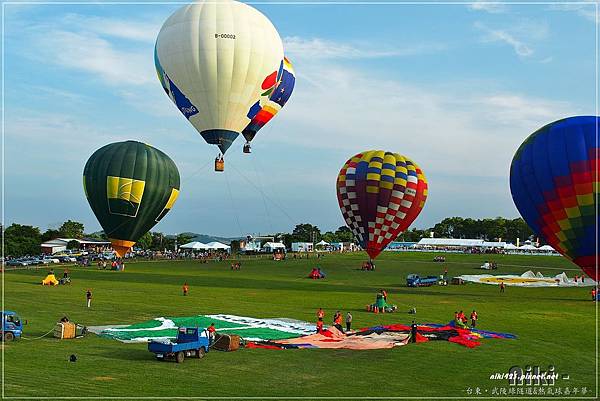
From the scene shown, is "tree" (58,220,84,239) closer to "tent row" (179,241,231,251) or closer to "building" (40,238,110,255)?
"building" (40,238,110,255)

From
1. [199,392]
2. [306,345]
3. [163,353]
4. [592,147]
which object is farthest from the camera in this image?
[592,147]

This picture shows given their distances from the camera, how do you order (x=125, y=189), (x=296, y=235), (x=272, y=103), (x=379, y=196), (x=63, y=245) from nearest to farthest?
(x=272, y=103) → (x=125, y=189) → (x=379, y=196) → (x=63, y=245) → (x=296, y=235)

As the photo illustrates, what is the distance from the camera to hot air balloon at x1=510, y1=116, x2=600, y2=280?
36.0m

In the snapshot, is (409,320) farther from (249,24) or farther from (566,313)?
(249,24)

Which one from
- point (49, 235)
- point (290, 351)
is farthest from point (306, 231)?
point (290, 351)

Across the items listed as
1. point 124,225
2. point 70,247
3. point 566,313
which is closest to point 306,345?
point 566,313

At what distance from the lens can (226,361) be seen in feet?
69.2

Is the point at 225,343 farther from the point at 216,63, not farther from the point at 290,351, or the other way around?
the point at 216,63

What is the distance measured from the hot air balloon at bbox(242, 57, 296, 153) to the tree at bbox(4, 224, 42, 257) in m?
76.5

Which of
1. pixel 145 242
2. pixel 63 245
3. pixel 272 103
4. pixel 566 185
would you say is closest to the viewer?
pixel 566 185

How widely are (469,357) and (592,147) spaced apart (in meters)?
19.0

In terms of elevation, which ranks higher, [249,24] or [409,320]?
[249,24]

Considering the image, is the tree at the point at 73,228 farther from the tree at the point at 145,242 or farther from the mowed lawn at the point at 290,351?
the mowed lawn at the point at 290,351

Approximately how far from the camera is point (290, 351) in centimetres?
2330
